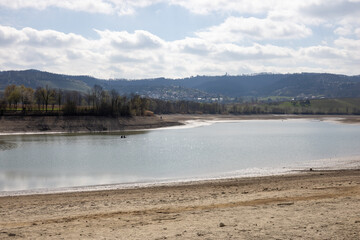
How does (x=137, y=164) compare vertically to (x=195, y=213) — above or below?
below

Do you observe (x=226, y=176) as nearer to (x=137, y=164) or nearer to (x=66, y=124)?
(x=137, y=164)

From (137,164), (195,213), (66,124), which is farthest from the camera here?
(66,124)

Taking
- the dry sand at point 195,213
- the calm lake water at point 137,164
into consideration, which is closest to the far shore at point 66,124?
the calm lake water at point 137,164

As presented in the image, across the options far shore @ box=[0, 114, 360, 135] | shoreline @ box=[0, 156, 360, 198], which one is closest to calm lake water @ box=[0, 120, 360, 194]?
shoreline @ box=[0, 156, 360, 198]

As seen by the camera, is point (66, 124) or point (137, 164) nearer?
point (137, 164)

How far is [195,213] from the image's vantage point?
16.6 metres

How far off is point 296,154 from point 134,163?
73.9 feet

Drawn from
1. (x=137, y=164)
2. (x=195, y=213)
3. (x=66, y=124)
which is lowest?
(x=137, y=164)

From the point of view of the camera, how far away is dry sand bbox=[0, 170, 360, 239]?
1348cm

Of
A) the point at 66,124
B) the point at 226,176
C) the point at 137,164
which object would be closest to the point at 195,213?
the point at 226,176

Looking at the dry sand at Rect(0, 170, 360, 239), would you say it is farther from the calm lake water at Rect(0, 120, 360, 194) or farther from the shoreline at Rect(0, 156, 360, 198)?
the calm lake water at Rect(0, 120, 360, 194)

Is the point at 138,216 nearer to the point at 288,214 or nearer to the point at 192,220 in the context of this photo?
the point at 192,220

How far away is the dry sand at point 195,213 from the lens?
1348 centimetres

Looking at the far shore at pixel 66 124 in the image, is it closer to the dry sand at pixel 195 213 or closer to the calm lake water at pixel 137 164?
the calm lake water at pixel 137 164
